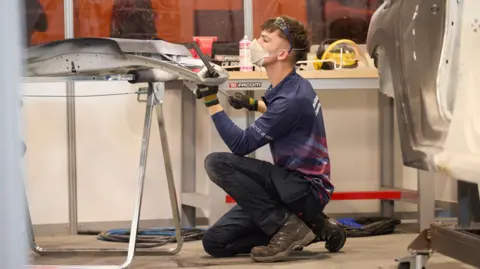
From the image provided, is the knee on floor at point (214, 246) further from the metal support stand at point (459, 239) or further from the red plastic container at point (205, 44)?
the red plastic container at point (205, 44)

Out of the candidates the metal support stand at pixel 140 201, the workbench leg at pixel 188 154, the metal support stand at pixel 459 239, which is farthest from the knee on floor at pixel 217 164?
the workbench leg at pixel 188 154

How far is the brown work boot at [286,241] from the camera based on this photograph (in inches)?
107

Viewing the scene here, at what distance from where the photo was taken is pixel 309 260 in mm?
2764

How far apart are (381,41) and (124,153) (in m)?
2.00

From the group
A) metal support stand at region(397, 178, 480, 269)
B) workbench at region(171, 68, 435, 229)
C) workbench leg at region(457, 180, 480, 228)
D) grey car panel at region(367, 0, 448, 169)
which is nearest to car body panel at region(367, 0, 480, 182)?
grey car panel at region(367, 0, 448, 169)

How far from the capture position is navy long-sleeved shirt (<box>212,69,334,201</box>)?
8.83 ft

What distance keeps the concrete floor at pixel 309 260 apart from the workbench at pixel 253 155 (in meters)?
0.34

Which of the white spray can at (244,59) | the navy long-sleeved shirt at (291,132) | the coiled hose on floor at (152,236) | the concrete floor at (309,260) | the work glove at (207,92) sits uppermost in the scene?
the white spray can at (244,59)

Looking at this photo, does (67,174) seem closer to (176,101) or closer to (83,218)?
(83,218)

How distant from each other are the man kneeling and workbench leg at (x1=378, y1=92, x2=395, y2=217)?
1.16m

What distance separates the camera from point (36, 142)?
12.1 feet

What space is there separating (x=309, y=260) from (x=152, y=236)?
91 cm

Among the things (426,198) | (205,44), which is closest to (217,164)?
(205,44)

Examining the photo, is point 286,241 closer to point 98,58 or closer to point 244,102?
point 244,102
